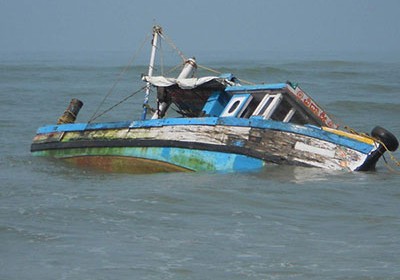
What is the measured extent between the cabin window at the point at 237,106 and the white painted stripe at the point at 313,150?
126 cm

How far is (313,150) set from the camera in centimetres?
1469

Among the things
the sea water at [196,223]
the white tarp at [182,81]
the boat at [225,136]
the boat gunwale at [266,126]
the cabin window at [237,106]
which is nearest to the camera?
the sea water at [196,223]

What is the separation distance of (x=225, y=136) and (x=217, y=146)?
0.71ft

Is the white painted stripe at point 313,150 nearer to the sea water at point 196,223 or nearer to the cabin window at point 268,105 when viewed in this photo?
the sea water at point 196,223

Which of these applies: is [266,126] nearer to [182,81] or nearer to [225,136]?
[225,136]

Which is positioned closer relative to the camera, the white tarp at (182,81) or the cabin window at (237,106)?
the cabin window at (237,106)

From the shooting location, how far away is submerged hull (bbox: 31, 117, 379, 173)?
14633 millimetres

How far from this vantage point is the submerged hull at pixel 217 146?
14.6 meters

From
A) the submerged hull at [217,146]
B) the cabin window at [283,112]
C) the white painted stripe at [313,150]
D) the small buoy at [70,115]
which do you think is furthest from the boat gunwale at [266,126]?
the small buoy at [70,115]

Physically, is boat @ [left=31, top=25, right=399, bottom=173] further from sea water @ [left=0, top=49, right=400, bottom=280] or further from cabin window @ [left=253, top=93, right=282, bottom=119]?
sea water @ [left=0, top=49, right=400, bottom=280]

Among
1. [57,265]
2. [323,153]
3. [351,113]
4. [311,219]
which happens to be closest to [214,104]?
[323,153]

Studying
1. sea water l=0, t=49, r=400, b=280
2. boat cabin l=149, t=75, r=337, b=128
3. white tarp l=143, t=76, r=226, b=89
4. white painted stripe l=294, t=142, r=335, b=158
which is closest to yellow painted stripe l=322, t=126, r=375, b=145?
white painted stripe l=294, t=142, r=335, b=158

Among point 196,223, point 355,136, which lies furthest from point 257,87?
point 196,223

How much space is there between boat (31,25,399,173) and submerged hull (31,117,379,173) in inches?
0.6
